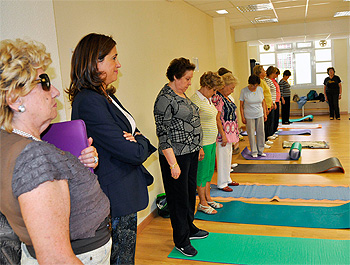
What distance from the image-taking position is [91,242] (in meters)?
1.21

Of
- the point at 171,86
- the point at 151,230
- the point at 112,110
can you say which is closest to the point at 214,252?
the point at 151,230

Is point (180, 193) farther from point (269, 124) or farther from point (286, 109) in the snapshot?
point (286, 109)

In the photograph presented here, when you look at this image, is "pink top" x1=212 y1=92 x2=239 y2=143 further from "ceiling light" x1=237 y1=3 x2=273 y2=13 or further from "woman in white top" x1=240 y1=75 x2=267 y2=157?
"ceiling light" x1=237 y1=3 x2=273 y2=13

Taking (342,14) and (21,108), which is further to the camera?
(342,14)

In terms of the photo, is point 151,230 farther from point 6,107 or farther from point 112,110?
point 6,107

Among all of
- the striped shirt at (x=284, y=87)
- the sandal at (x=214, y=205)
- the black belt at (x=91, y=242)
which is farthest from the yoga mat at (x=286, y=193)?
the striped shirt at (x=284, y=87)

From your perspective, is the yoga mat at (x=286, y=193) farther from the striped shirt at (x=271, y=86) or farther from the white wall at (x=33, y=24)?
the striped shirt at (x=271, y=86)

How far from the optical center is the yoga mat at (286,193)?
160 inches

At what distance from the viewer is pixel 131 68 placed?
11.5ft

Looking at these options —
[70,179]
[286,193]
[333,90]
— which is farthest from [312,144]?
[70,179]

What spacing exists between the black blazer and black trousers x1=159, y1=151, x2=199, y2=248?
1.01 meters

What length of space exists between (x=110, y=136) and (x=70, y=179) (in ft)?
1.93

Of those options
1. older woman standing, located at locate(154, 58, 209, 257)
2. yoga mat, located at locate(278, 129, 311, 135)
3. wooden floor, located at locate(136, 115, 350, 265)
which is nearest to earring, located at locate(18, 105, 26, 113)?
older woman standing, located at locate(154, 58, 209, 257)

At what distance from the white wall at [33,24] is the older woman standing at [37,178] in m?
0.99
